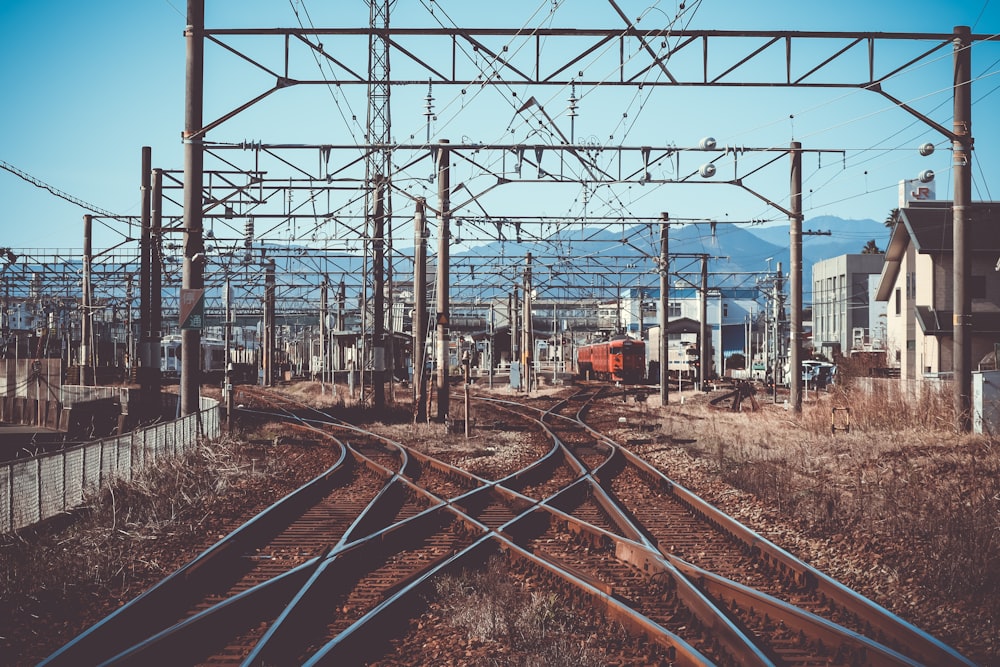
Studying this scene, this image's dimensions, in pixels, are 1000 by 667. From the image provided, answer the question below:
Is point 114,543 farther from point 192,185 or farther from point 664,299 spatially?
point 664,299

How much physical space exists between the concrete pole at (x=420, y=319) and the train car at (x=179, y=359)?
48520 millimetres

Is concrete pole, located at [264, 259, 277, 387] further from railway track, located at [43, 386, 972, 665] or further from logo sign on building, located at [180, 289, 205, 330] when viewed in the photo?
railway track, located at [43, 386, 972, 665]

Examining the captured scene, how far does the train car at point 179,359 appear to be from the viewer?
72.1 m

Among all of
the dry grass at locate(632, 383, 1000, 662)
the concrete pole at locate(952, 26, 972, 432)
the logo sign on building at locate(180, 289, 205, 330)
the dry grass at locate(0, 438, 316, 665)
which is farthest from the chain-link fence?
the concrete pole at locate(952, 26, 972, 432)

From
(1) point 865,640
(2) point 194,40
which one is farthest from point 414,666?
(2) point 194,40

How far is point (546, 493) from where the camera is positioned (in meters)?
14.1

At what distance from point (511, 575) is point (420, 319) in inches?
643

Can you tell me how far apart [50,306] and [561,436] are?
3829 centimetres

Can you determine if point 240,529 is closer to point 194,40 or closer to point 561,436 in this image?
point 194,40

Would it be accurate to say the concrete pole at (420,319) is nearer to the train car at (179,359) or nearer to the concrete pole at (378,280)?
the concrete pole at (378,280)

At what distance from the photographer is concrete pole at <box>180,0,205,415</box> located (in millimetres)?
18859

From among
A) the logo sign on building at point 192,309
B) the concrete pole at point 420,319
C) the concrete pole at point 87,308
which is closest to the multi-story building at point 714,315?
the concrete pole at point 87,308

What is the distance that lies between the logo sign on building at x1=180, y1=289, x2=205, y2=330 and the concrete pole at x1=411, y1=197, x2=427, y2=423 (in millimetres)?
7127

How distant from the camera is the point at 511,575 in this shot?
893 centimetres
